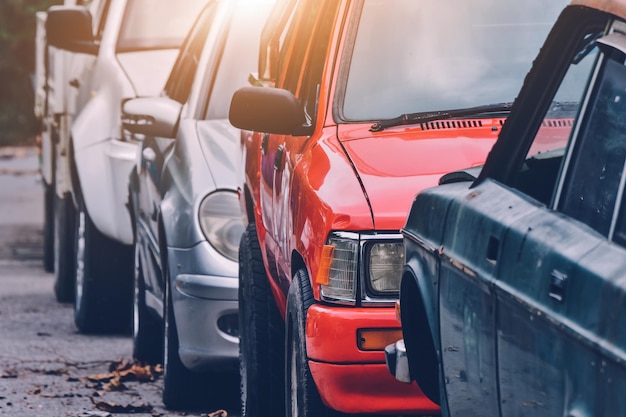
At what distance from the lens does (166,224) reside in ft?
24.8

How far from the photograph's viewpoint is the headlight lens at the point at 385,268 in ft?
16.6

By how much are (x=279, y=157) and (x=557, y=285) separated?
3.00 metres

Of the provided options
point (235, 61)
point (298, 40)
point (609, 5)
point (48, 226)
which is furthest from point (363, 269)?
point (48, 226)

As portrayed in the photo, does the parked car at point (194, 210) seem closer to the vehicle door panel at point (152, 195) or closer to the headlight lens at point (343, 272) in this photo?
the vehicle door panel at point (152, 195)

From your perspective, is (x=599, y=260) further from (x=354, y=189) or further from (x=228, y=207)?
(x=228, y=207)

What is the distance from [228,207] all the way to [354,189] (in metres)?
2.34

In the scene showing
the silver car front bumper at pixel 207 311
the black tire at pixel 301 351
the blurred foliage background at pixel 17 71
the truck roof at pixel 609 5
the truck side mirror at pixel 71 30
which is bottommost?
the blurred foliage background at pixel 17 71

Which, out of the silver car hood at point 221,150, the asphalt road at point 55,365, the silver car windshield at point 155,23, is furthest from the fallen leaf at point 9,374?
the silver car windshield at point 155,23

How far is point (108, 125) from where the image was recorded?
33.9 feet

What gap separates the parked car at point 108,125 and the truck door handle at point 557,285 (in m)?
6.70

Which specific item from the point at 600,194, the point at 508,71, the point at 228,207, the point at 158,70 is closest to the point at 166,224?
the point at 228,207

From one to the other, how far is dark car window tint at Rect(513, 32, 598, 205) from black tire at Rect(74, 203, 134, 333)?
6382mm

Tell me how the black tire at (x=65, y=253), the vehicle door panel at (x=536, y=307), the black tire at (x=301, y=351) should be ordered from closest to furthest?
1. the vehicle door panel at (x=536, y=307)
2. the black tire at (x=301, y=351)
3. the black tire at (x=65, y=253)

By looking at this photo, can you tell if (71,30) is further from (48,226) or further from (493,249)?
(493,249)
